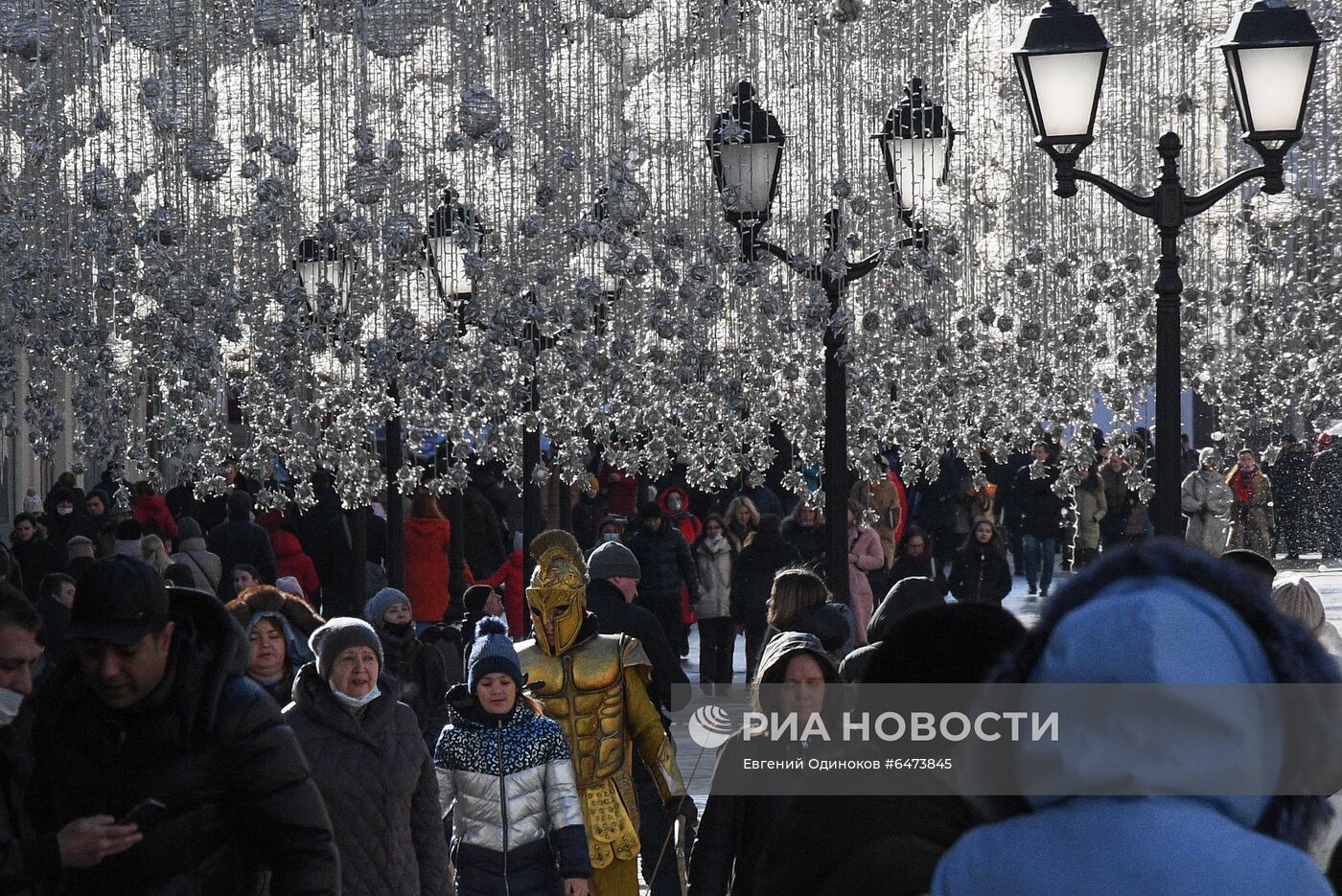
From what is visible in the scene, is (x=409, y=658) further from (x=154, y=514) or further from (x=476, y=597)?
(x=154, y=514)

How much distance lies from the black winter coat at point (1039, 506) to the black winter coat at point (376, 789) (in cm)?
1579

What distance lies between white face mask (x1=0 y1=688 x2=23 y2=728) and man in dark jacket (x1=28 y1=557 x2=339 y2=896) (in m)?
0.56

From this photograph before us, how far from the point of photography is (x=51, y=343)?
14.7m

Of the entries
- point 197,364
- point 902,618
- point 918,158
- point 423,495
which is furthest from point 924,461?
point 902,618

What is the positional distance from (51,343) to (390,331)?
328 cm

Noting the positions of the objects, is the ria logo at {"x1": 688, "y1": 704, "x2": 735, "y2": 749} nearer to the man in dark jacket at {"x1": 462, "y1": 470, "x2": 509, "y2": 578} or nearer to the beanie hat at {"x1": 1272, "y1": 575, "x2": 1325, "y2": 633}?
the beanie hat at {"x1": 1272, "y1": 575, "x2": 1325, "y2": 633}

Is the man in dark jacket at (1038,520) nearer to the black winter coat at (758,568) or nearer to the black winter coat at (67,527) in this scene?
the black winter coat at (758,568)

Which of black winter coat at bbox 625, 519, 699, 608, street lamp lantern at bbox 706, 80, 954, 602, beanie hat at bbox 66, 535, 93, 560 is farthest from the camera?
black winter coat at bbox 625, 519, 699, 608

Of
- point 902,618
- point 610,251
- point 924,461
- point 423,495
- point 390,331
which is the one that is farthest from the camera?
point 924,461

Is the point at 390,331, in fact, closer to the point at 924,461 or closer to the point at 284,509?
the point at 284,509

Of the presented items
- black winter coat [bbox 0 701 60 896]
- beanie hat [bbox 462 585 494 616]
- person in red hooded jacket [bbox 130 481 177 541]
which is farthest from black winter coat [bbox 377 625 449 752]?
person in red hooded jacket [bbox 130 481 177 541]

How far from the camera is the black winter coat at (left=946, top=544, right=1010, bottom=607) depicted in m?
16.6

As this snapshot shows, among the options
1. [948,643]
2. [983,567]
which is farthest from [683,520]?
[948,643]

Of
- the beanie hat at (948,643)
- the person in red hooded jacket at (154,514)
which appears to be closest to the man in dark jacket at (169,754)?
the beanie hat at (948,643)
